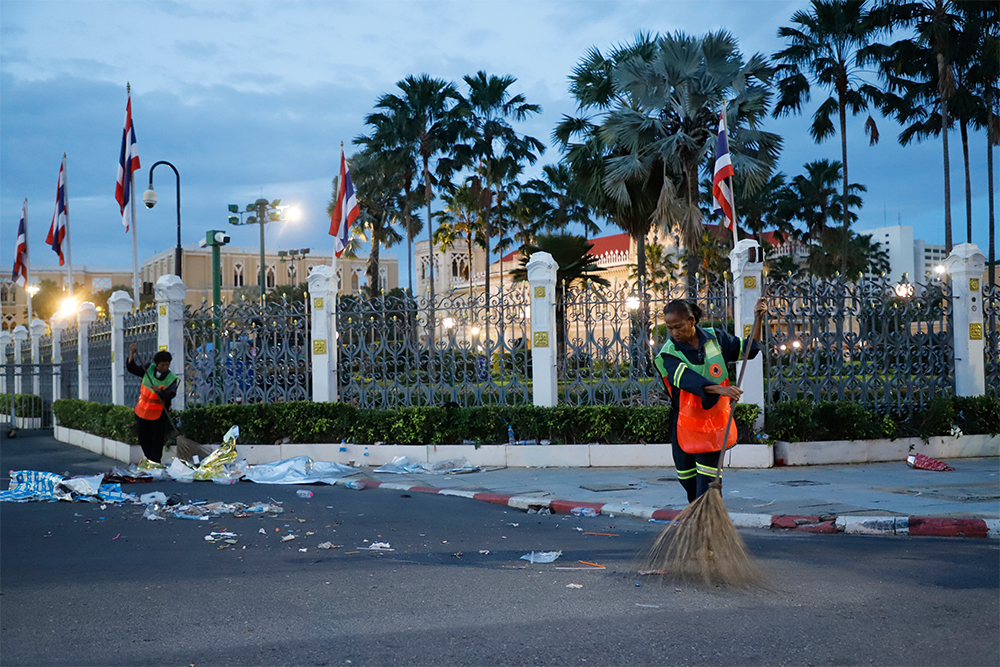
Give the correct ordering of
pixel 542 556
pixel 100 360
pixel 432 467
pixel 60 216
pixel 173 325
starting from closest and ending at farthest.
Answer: pixel 542 556 < pixel 432 467 < pixel 173 325 < pixel 100 360 < pixel 60 216

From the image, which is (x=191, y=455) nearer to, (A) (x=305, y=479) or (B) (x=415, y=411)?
(A) (x=305, y=479)

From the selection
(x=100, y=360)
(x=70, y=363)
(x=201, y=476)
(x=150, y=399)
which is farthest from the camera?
(x=70, y=363)

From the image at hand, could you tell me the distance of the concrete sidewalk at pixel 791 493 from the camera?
767 centimetres

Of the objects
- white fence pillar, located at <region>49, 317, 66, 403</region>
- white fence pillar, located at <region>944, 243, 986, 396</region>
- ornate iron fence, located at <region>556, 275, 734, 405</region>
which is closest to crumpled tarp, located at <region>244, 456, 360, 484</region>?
ornate iron fence, located at <region>556, 275, 734, 405</region>

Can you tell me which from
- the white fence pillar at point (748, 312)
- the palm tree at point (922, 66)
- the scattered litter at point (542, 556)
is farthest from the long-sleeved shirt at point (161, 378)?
the palm tree at point (922, 66)

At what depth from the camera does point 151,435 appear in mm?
12078

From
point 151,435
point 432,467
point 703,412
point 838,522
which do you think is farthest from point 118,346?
point 703,412

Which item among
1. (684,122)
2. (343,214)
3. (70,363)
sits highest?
(684,122)

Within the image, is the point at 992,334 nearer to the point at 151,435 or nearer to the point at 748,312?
the point at 748,312

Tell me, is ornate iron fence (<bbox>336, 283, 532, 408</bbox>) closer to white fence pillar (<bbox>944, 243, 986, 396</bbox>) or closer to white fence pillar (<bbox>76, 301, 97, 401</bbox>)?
white fence pillar (<bbox>944, 243, 986, 396</bbox>)

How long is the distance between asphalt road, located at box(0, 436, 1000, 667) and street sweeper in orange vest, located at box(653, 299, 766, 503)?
91 cm

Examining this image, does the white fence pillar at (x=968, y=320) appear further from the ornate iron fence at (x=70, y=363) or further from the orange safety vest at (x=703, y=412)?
the ornate iron fence at (x=70, y=363)

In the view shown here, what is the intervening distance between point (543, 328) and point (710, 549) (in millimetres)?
7127

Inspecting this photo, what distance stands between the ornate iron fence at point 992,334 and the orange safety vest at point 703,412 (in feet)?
29.3
